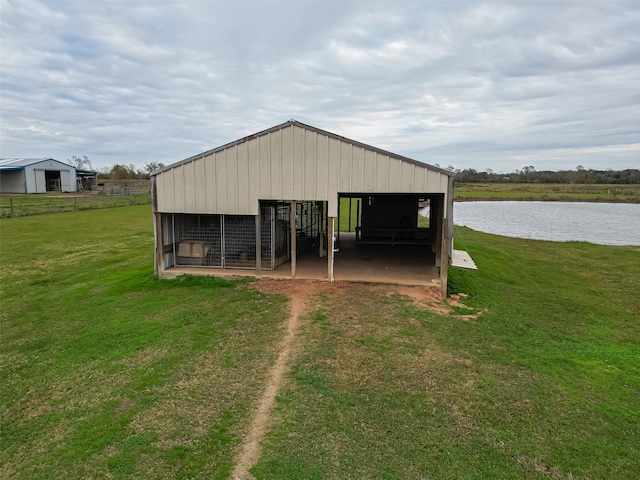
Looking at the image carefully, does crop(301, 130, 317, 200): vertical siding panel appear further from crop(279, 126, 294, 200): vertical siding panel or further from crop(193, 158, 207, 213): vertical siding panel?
crop(193, 158, 207, 213): vertical siding panel

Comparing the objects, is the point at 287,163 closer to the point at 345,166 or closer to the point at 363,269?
the point at 345,166

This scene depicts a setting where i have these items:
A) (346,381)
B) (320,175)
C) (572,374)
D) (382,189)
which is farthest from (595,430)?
(320,175)

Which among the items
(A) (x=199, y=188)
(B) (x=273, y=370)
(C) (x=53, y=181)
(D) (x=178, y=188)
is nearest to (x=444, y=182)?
(B) (x=273, y=370)

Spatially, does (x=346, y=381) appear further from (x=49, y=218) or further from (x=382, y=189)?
(x=49, y=218)

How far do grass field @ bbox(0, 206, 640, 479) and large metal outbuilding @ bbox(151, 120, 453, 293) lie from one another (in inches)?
49.1

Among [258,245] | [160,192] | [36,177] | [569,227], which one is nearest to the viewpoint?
[258,245]

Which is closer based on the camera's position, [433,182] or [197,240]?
[433,182]

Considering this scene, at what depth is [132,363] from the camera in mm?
6402

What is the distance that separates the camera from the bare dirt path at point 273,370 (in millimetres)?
4195

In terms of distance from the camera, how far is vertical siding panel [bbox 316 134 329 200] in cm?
1000

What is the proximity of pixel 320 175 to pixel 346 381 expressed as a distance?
567cm

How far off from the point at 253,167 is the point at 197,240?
287 cm

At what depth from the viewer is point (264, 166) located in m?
10.4

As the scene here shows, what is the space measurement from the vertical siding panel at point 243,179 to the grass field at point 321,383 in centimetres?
208
